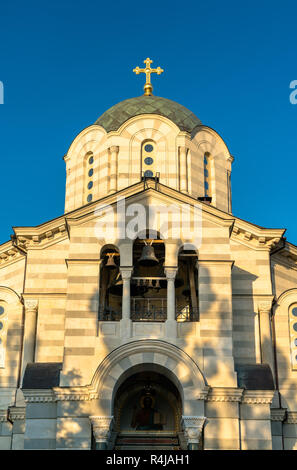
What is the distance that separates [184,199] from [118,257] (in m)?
3.08

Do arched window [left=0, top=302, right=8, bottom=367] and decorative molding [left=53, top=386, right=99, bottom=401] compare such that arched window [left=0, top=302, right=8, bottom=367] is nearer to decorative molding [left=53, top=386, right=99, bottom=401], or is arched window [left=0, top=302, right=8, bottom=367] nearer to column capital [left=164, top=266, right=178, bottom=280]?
decorative molding [left=53, top=386, right=99, bottom=401]

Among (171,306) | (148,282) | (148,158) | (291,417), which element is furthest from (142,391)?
(148,158)

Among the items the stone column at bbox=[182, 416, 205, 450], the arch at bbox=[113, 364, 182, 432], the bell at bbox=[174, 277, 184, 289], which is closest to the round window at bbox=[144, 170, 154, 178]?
the bell at bbox=[174, 277, 184, 289]

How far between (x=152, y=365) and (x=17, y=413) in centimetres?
544

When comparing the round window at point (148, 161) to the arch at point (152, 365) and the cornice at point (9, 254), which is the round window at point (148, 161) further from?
the arch at point (152, 365)

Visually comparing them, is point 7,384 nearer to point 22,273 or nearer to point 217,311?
point 22,273

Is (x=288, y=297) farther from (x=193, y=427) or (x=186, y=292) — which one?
(x=193, y=427)

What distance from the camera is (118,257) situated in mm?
27719

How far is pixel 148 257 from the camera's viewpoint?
26188 mm

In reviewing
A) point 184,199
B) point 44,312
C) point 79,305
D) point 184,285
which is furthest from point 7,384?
point 184,199

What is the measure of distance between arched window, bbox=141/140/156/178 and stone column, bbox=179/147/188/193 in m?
1.13

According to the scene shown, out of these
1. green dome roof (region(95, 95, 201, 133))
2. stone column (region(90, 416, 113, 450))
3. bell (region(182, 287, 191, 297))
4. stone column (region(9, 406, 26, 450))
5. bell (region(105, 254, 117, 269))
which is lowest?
stone column (region(90, 416, 113, 450))

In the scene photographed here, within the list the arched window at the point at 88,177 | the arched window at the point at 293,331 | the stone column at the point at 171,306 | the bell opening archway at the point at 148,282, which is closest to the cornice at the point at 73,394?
the stone column at the point at 171,306

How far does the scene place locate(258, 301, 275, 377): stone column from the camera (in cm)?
2780
